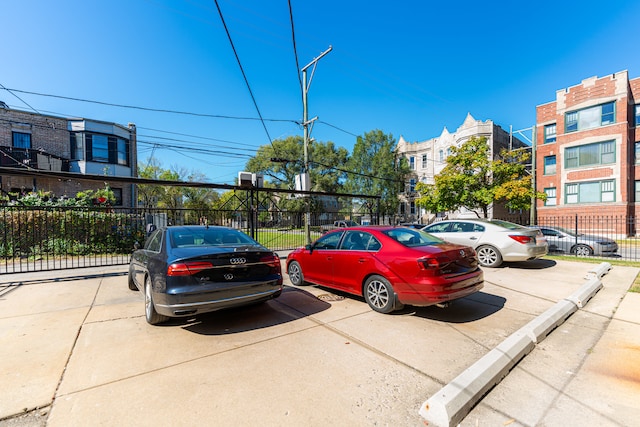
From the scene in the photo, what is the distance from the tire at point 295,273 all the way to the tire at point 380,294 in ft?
6.47

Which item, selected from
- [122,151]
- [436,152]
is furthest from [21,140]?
[436,152]

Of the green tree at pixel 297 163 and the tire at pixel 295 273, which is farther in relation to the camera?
the green tree at pixel 297 163

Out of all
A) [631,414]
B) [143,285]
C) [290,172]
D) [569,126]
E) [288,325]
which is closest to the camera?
[631,414]

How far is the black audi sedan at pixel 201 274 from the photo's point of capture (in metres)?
3.84

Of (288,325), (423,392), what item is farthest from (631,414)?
(288,325)

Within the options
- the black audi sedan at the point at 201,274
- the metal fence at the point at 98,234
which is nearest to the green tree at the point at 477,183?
the metal fence at the point at 98,234

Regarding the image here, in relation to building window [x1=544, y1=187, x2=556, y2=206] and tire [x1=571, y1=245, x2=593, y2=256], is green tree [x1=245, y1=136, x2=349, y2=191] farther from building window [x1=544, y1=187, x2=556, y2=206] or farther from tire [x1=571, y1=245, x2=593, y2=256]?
tire [x1=571, y1=245, x2=593, y2=256]

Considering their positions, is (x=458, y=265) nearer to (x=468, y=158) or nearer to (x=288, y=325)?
(x=288, y=325)

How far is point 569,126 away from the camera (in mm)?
25500

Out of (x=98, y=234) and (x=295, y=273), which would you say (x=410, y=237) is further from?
(x=98, y=234)

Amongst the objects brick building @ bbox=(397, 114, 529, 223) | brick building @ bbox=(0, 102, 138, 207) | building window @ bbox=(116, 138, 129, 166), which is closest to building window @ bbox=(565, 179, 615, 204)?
brick building @ bbox=(397, 114, 529, 223)

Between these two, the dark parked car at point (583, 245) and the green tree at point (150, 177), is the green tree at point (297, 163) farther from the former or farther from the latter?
the dark parked car at point (583, 245)

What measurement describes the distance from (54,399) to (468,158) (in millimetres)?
20520

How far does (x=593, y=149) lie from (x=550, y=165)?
3.39 m
